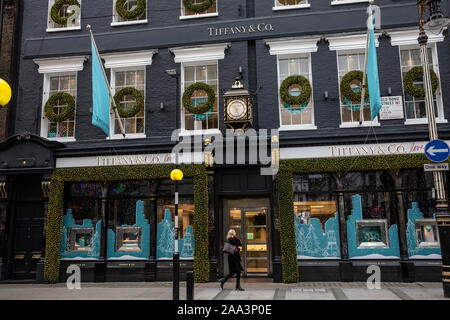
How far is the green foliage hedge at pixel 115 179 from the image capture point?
45.0 feet

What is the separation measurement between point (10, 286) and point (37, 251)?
1595 mm

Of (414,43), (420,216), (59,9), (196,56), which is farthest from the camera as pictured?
(59,9)

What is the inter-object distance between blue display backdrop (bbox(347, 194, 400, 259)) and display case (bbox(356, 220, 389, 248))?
0.12 metres

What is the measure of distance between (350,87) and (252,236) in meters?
6.34

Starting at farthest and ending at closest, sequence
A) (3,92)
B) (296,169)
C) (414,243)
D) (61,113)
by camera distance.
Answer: (61,113), (296,169), (414,243), (3,92)

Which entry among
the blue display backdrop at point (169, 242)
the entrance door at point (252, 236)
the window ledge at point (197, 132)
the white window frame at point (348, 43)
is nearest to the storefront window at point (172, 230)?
the blue display backdrop at point (169, 242)

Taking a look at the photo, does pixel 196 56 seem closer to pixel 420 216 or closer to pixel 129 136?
pixel 129 136

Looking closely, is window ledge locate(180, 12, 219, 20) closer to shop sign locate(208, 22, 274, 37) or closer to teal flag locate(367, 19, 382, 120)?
shop sign locate(208, 22, 274, 37)

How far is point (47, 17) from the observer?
54.0ft

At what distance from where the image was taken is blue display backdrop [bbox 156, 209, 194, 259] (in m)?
14.2

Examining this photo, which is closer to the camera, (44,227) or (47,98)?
(44,227)

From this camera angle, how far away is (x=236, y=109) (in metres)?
13.6

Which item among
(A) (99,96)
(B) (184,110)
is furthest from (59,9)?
(B) (184,110)

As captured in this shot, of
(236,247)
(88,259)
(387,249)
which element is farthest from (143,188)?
(387,249)
